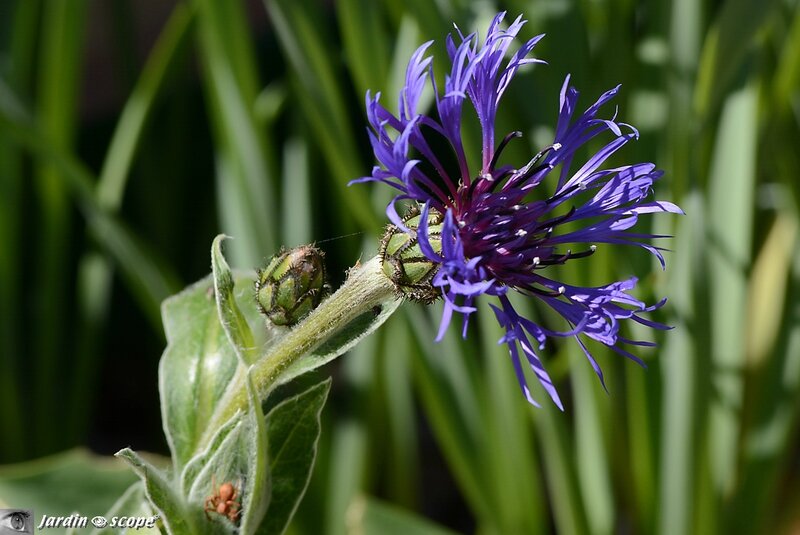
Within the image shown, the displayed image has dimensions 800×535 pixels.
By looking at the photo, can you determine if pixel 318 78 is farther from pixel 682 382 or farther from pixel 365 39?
pixel 682 382

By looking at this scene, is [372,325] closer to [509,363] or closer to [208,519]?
[208,519]

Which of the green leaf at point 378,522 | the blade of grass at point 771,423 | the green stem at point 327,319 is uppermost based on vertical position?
the green stem at point 327,319

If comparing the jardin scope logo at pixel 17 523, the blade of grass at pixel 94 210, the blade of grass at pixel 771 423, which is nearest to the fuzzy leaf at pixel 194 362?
the jardin scope logo at pixel 17 523

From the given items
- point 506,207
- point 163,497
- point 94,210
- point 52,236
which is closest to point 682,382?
point 506,207

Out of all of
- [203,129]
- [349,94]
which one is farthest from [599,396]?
[203,129]

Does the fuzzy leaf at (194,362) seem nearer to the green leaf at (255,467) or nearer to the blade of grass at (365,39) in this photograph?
the green leaf at (255,467)

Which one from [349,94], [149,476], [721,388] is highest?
[349,94]
